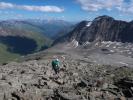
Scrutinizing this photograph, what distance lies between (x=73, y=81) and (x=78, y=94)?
374 inches

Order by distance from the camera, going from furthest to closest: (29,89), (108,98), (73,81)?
1. (73,81)
2. (29,89)
3. (108,98)

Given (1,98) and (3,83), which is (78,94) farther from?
(3,83)

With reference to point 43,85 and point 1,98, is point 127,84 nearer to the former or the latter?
point 43,85

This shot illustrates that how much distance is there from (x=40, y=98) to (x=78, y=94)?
3.89m

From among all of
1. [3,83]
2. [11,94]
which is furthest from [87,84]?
[3,83]

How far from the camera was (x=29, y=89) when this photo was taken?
3441 cm

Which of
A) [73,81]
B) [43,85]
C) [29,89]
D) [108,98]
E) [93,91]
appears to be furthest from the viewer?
[73,81]

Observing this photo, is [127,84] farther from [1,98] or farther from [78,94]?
[1,98]

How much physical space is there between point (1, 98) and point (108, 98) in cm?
1092

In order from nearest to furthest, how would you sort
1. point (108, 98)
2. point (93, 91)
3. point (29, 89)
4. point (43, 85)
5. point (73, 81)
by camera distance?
point (108, 98) → point (93, 91) → point (29, 89) → point (43, 85) → point (73, 81)

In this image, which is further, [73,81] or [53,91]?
[73,81]

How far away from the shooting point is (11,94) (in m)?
32.7

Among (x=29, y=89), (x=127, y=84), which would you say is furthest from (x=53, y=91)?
(x=127, y=84)

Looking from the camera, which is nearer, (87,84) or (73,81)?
(87,84)
